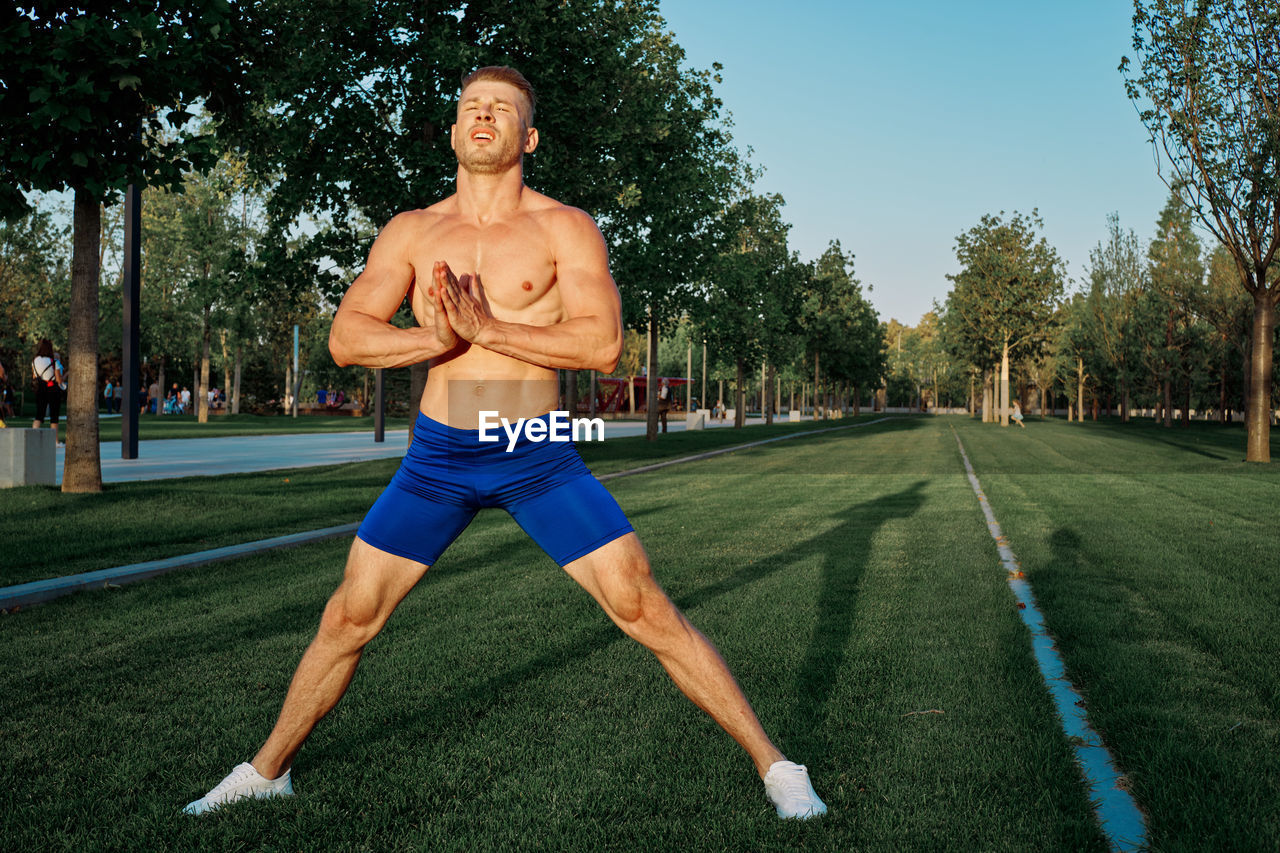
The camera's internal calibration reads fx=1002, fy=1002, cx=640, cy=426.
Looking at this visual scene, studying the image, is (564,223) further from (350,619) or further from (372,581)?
(350,619)

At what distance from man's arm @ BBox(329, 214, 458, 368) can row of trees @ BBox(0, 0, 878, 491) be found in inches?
307

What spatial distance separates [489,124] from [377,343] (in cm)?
80

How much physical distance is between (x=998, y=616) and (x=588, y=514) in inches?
170

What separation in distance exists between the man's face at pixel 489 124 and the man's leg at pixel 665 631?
4.31 ft

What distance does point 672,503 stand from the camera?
13992 mm

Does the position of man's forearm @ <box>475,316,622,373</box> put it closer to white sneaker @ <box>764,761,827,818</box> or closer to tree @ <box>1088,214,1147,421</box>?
white sneaker @ <box>764,761,827,818</box>

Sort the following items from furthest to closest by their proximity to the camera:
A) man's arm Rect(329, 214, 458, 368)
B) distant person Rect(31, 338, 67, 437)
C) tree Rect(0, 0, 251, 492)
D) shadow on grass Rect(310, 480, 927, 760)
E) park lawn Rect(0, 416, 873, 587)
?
distant person Rect(31, 338, 67, 437)
tree Rect(0, 0, 251, 492)
park lawn Rect(0, 416, 873, 587)
shadow on grass Rect(310, 480, 927, 760)
man's arm Rect(329, 214, 458, 368)

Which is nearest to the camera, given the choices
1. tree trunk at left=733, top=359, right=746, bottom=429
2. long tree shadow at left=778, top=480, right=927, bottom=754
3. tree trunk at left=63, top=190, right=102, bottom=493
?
long tree shadow at left=778, top=480, right=927, bottom=754

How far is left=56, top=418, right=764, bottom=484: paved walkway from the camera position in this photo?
667 inches

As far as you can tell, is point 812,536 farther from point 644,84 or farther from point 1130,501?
point 644,84

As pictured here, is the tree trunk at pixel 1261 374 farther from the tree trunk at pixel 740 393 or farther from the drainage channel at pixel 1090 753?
the tree trunk at pixel 740 393

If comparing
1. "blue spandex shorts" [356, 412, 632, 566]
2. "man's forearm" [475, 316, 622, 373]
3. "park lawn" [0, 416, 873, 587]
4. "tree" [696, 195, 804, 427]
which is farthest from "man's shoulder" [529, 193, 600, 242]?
"tree" [696, 195, 804, 427]

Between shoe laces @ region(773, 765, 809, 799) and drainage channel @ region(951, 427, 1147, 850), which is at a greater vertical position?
shoe laces @ region(773, 765, 809, 799)

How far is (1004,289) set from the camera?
204ft
